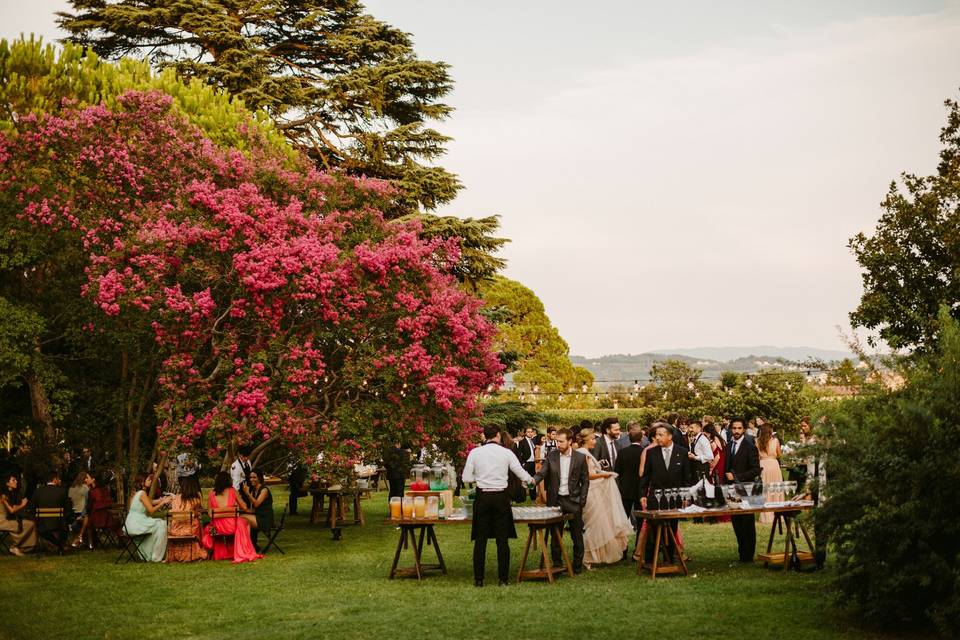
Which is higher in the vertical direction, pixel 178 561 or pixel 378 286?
pixel 378 286

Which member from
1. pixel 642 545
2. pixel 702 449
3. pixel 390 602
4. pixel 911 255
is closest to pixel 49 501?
pixel 390 602

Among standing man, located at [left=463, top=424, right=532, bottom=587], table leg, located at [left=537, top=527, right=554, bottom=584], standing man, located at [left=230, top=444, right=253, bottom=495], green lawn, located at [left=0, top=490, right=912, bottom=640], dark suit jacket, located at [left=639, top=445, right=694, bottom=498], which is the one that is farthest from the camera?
standing man, located at [left=230, top=444, right=253, bottom=495]

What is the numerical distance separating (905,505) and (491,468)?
15.8 feet

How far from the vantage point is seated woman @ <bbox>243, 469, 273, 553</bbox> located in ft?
52.4

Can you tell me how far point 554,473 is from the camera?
527 inches

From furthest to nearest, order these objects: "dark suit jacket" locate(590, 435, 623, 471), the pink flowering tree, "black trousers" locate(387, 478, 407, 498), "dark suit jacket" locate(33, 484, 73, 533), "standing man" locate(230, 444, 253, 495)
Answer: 1. "black trousers" locate(387, 478, 407, 498)
2. "dark suit jacket" locate(33, 484, 73, 533)
3. "dark suit jacket" locate(590, 435, 623, 471)
4. "standing man" locate(230, 444, 253, 495)
5. the pink flowering tree

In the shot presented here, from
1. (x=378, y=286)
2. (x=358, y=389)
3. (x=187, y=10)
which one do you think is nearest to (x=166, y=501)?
(x=358, y=389)

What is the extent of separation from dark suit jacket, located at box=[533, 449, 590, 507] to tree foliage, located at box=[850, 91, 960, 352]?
1680cm

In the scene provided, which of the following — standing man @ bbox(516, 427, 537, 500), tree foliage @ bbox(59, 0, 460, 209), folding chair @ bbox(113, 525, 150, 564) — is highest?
tree foliage @ bbox(59, 0, 460, 209)

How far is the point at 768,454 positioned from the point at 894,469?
8.09 metres

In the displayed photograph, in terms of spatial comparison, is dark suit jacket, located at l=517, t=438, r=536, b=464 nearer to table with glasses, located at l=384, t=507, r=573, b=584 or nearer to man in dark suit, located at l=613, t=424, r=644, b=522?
man in dark suit, located at l=613, t=424, r=644, b=522

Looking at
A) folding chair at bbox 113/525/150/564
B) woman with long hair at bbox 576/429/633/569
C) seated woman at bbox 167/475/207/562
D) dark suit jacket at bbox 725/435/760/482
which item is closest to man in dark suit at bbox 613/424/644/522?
woman with long hair at bbox 576/429/633/569

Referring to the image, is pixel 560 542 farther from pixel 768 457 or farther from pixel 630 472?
pixel 768 457

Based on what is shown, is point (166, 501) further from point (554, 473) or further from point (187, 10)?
point (187, 10)
